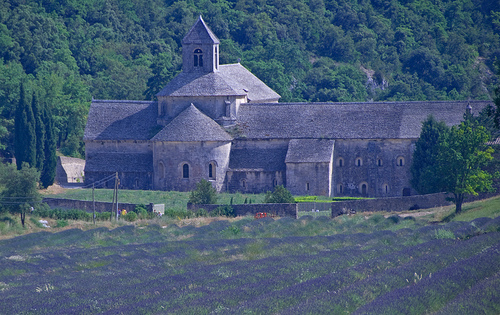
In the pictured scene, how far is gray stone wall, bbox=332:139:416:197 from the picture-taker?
66625 millimetres

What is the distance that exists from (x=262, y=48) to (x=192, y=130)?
50.3m

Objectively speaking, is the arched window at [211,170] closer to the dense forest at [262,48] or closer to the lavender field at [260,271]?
the dense forest at [262,48]

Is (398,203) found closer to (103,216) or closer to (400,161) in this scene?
(400,161)

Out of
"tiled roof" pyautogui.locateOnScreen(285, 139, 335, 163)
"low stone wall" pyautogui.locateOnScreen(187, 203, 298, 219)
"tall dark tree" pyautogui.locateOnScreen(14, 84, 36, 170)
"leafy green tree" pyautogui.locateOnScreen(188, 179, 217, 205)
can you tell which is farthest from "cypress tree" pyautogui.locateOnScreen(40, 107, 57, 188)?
"low stone wall" pyautogui.locateOnScreen(187, 203, 298, 219)

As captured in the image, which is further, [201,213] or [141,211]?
[141,211]

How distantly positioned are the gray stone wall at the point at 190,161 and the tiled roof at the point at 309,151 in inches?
200

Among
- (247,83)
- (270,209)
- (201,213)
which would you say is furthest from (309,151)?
(247,83)

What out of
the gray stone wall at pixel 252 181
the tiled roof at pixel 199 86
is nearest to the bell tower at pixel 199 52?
the tiled roof at pixel 199 86

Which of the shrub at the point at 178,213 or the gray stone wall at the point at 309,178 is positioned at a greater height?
the gray stone wall at the point at 309,178

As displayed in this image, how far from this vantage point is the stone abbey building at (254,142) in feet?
A: 219

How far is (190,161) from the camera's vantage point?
66.9m

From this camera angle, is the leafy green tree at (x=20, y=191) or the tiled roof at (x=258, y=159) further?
the tiled roof at (x=258, y=159)

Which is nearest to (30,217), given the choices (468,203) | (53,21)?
(468,203)

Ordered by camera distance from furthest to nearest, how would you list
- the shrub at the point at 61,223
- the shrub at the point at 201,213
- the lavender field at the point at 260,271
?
the shrub at the point at 201,213 → the shrub at the point at 61,223 → the lavender field at the point at 260,271
